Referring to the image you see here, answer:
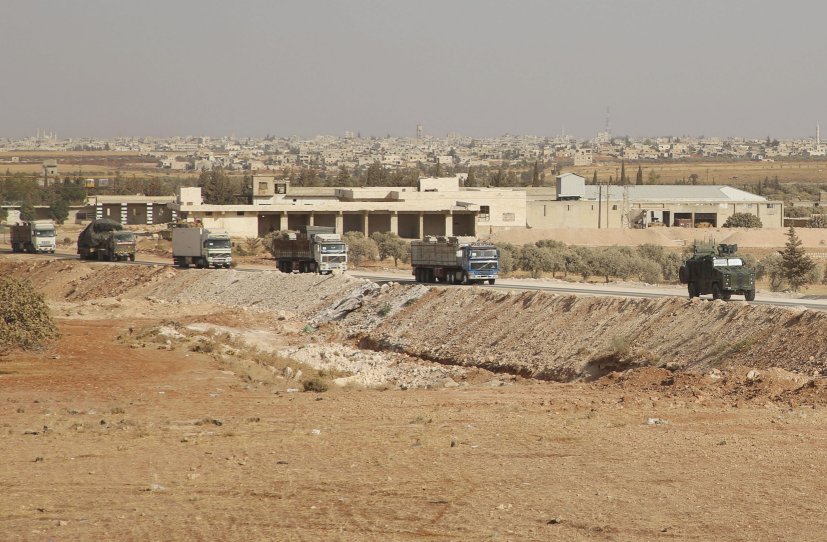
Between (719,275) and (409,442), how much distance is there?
18.8 metres

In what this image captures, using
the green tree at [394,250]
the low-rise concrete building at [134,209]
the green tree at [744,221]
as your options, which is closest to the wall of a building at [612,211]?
the green tree at [744,221]

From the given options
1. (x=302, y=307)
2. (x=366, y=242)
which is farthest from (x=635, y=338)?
(x=366, y=242)

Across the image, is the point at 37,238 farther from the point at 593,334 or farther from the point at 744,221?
the point at 744,221

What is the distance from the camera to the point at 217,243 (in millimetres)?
66062

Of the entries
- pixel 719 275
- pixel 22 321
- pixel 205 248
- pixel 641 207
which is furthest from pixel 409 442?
pixel 641 207

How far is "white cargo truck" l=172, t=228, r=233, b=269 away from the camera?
6569 centimetres

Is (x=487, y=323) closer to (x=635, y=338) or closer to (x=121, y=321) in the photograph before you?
(x=635, y=338)

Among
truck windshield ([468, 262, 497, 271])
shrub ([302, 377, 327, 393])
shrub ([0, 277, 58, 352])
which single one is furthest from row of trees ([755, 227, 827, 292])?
shrub ([0, 277, 58, 352])

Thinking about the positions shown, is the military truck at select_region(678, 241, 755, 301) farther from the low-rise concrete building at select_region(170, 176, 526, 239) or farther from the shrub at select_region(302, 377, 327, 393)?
the low-rise concrete building at select_region(170, 176, 526, 239)

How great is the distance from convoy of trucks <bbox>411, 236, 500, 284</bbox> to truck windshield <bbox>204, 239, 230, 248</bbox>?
1527 centimetres

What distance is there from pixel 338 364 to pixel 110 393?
900 centimetres

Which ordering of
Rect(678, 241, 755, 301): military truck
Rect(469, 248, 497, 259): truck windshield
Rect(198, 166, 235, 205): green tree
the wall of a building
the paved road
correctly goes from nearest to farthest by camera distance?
1. Rect(678, 241, 755, 301): military truck
2. the paved road
3. Rect(469, 248, 497, 259): truck windshield
4. the wall of a building
5. Rect(198, 166, 235, 205): green tree

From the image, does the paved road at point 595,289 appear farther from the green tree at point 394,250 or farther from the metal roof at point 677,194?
the metal roof at point 677,194

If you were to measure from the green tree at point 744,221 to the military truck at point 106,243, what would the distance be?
63828 mm
